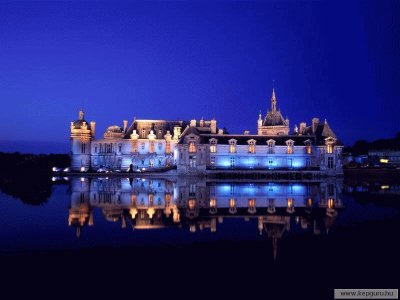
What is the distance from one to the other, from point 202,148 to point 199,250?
45063mm

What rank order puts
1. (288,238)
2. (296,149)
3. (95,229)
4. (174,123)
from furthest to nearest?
(174,123) < (296,149) < (95,229) < (288,238)

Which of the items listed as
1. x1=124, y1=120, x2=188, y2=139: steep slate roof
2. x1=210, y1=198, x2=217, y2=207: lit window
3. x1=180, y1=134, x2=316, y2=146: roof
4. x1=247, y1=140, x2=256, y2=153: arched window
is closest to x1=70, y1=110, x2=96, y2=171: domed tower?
x1=124, y1=120, x2=188, y2=139: steep slate roof

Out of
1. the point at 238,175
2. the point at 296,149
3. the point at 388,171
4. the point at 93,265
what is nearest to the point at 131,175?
the point at 238,175

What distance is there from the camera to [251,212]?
22.0 metres

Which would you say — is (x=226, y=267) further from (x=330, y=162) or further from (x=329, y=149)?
(x=329, y=149)

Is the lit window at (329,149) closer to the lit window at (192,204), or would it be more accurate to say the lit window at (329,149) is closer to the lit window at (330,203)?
the lit window at (330,203)

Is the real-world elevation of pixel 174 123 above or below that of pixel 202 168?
above

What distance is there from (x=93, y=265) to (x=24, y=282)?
1.93 m

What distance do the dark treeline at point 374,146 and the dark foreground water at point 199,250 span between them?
84.7 metres

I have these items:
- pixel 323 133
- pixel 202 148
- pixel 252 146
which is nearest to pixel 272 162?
pixel 252 146

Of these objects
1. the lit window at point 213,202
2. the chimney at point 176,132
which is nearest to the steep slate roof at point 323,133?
the chimney at point 176,132

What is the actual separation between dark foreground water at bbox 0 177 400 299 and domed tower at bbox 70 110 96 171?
4488cm

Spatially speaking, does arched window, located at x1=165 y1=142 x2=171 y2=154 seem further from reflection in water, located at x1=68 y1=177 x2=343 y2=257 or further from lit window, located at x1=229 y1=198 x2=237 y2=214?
lit window, located at x1=229 y1=198 x2=237 y2=214

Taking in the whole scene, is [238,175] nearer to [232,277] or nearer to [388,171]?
[388,171]
